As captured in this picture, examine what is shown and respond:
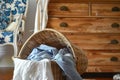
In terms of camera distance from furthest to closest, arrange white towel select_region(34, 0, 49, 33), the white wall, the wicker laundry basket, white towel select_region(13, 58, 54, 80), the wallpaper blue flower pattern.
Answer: the white wall < the wallpaper blue flower pattern < white towel select_region(34, 0, 49, 33) < the wicker laundry basket < white towel select_region(13, 58, 54, 80)

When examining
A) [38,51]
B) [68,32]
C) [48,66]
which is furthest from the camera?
[68,32]

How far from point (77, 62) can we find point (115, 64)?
3.23 feet

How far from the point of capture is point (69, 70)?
1668mm

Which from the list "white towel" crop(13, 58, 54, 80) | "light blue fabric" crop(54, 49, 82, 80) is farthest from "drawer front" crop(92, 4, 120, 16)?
"white towel" crop(13, 58, 54, 80)

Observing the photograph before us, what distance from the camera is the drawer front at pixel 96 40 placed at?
2.69 m

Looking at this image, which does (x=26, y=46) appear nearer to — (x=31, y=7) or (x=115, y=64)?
(x=115, y=64)

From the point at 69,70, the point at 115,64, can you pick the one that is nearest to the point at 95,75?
the point at 115,64

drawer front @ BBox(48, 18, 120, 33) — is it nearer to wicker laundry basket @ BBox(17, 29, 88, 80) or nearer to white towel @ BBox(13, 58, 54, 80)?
Answer: wicker laundry basket @ BBox(17, 29, 88, 80)

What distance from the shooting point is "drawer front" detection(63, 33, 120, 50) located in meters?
2.69

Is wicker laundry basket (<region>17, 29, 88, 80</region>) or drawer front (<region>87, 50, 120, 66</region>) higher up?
wicker laundry basket (<region>17, 29, 88, 80</region>)

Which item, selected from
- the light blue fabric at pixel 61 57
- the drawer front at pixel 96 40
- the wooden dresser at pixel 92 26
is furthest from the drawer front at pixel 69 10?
the light blue fabric at pixel 61 57

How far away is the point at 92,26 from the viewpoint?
106 inches

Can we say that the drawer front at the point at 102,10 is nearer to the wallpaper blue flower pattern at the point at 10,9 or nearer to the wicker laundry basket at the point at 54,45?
the wicker laundry basket at the point at 54,45

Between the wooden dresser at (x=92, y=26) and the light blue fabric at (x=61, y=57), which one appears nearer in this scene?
the light blue fabric at (x=61, y=57)
